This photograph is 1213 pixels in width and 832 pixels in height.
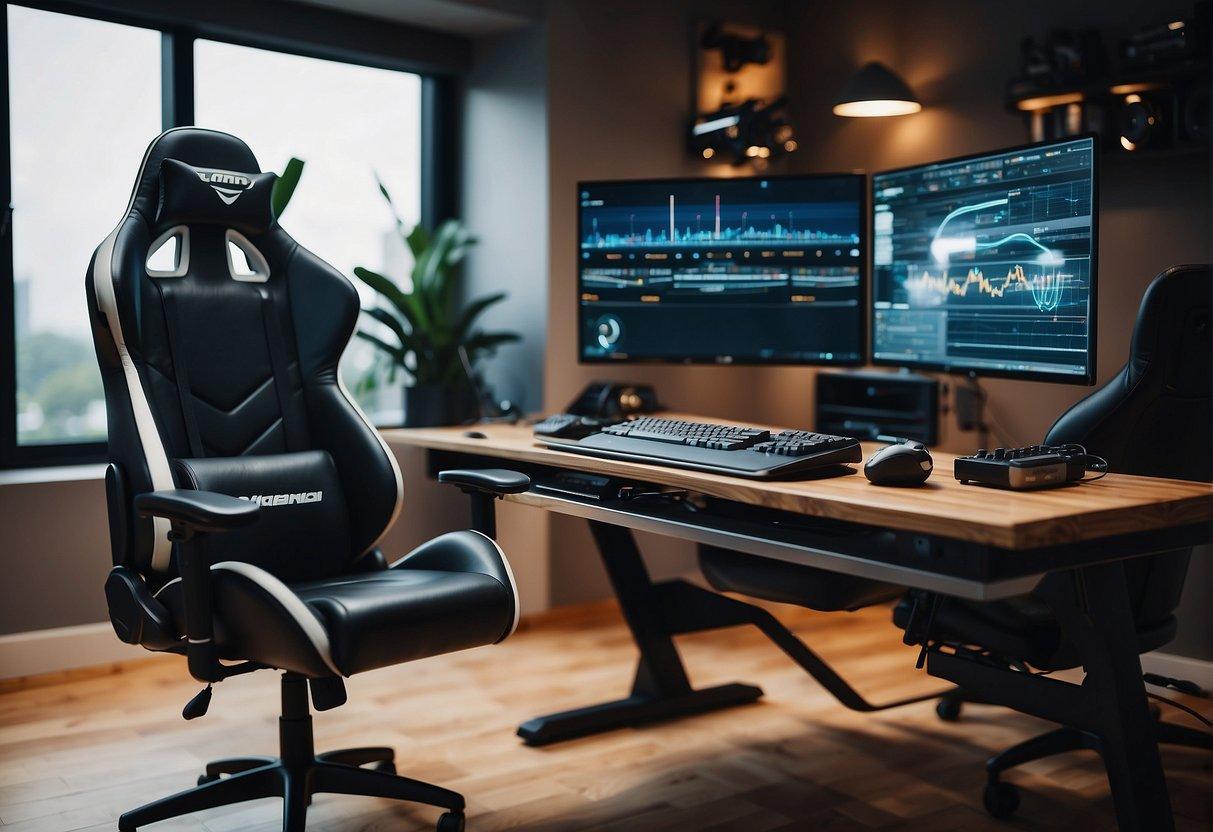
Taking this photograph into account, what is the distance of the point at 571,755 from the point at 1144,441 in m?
1.43

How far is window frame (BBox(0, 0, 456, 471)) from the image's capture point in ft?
10.8

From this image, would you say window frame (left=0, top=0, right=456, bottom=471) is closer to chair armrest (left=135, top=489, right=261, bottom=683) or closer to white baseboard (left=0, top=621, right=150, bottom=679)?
white baseboard (left=0, top=621, right=150, bottom=679)

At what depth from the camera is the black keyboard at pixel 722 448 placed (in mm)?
2037

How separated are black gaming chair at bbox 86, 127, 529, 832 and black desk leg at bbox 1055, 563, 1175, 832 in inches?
39.4

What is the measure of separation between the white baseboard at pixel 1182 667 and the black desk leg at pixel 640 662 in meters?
1.24

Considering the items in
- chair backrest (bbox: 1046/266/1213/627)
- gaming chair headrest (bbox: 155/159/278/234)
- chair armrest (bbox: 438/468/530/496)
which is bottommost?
chair armrest (bbox: 438/468/530/496)

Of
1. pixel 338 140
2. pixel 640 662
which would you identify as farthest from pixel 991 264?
pixel 338 140

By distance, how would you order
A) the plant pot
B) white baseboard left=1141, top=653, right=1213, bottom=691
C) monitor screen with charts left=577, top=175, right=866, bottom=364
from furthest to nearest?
the plant pot < white baseboard left=1141, top=653, right=1213, bottom=691 < monitor screen with charts left=577, top=175, right=866, bottom=364

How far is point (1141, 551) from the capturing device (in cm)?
181

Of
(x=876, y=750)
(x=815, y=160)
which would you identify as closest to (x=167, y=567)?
(x=876, y=750)

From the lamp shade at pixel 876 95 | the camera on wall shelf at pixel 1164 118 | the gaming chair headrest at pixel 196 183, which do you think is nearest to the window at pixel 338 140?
the gaming chair headrest at pixel 196 183

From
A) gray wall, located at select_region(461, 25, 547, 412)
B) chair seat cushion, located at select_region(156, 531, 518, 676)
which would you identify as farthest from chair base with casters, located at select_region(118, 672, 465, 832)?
gray wall, located at select_region(461, 25, 547, 412)

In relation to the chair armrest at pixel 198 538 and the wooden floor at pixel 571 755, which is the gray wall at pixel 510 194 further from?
the chair armrest at pixel 198 538

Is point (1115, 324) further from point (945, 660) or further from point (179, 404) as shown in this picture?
point (179, 404)
